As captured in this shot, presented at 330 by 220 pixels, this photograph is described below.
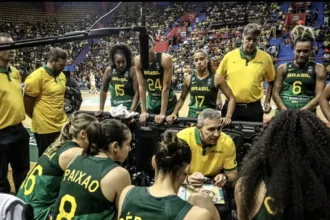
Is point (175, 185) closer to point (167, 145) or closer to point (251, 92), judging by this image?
point (167, 145)

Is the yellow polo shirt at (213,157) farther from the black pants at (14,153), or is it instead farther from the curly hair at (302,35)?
the black pants at (14,153)

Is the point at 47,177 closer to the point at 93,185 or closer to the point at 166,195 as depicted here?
the point at 93,185

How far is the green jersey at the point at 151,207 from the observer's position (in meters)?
1.47

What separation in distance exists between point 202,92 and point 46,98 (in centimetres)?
168

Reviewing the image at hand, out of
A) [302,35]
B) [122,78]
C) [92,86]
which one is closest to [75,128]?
[122,78]

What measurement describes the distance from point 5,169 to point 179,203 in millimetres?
2346

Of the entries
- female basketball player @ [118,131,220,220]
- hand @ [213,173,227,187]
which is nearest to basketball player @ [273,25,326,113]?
hand @ [213,173,227,187]

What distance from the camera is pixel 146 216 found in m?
1.50

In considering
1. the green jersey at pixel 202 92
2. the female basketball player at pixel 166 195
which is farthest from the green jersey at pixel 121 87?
the female basketball player at pixel 166 195

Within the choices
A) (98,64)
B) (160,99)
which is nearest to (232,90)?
(160,99)

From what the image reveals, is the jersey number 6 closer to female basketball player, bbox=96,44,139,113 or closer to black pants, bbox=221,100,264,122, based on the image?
female basketball player, bbox=96,44,139,113

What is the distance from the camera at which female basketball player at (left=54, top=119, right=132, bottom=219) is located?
183cm

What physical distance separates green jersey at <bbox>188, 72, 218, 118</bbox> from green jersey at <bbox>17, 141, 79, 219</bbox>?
1697 millimetres

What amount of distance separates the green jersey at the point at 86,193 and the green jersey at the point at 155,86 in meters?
2.14
